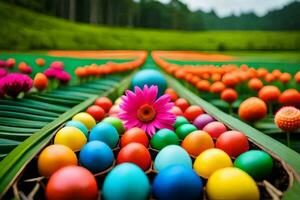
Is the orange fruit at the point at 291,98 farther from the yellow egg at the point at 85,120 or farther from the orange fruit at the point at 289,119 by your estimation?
the yellow egg at the point at 85,120

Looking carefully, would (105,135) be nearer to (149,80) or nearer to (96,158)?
(96,158)

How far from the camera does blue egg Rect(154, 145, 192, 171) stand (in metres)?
1.39

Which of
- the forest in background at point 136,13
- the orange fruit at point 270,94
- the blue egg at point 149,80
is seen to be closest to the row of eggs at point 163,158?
the orange fruit at point 270,94

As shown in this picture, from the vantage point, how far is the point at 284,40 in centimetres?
2538

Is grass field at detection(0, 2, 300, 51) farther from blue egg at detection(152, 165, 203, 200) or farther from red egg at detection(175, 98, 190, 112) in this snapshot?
blue egg at detection(152, 165, 203, 200)

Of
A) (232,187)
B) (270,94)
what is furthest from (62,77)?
(232,187)

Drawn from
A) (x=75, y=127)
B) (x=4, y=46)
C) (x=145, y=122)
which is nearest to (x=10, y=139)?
(x=75, y=127)

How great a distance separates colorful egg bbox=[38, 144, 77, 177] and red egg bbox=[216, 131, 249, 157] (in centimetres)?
62

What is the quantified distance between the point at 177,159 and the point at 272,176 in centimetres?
35

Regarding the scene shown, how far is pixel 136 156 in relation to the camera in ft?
4.61

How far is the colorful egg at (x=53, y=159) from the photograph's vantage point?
1.33m

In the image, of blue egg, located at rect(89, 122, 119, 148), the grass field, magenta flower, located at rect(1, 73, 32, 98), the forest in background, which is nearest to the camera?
blue egg, located at rect(89, 122, 119, 148)

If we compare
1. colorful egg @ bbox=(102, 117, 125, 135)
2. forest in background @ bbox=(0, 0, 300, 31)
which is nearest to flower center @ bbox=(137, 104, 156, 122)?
colorful egg @ bbox=(102, 117, 125, 135)

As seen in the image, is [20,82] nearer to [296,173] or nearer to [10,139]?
[10,139]
